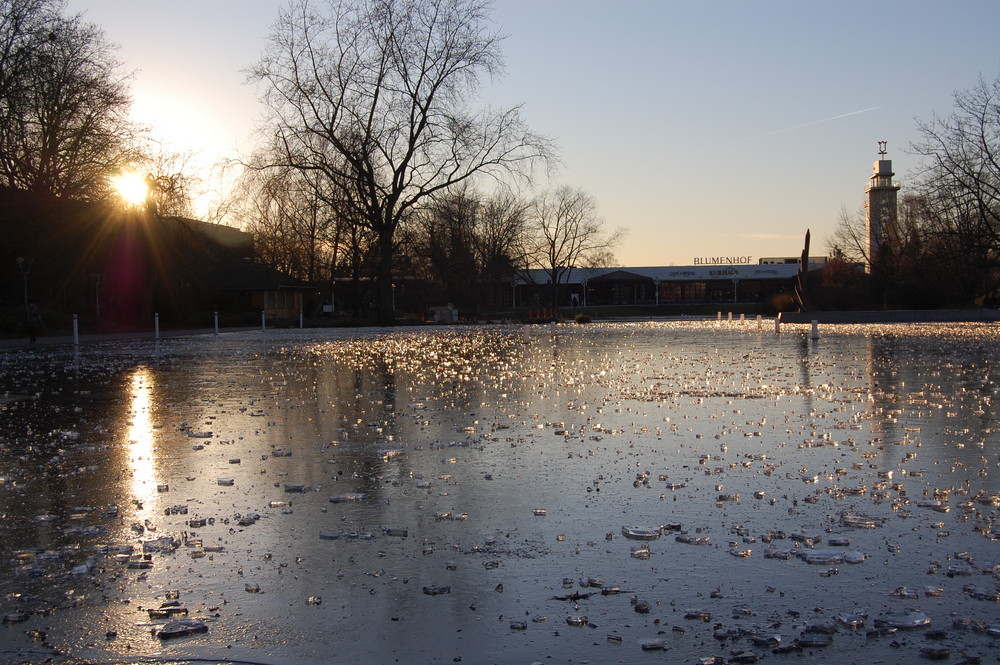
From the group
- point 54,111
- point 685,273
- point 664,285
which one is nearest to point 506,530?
point 54,111

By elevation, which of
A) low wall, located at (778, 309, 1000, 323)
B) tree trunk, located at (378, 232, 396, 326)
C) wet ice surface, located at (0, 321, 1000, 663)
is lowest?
wet ice surface, located at (0, 321, 1000, 663)

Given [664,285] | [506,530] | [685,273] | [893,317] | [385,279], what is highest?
[685,273]

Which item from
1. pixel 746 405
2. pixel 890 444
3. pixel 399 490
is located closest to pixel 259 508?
pixel 399 490

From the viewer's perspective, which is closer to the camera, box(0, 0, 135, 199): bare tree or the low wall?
box(0, 0, 135, 199): bare tree

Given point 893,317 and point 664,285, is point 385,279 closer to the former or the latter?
point 893,317

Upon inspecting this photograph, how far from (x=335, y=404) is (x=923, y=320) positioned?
44.4 metres

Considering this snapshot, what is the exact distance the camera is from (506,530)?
597cm

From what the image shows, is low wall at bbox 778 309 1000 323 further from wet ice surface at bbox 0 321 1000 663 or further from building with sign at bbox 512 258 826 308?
building with sign at bbox 512 258 826 308

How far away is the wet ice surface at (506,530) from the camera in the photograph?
13.8 ft

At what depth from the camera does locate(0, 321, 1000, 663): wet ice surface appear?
4.20 meters

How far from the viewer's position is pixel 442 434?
10.0m

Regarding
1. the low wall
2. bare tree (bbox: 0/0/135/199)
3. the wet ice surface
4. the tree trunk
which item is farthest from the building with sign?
the wet ice surface

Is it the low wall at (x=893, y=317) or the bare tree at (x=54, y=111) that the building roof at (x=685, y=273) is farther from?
the bare tree at (x=54, y=111)

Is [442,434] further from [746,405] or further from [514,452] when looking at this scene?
[746,405]
